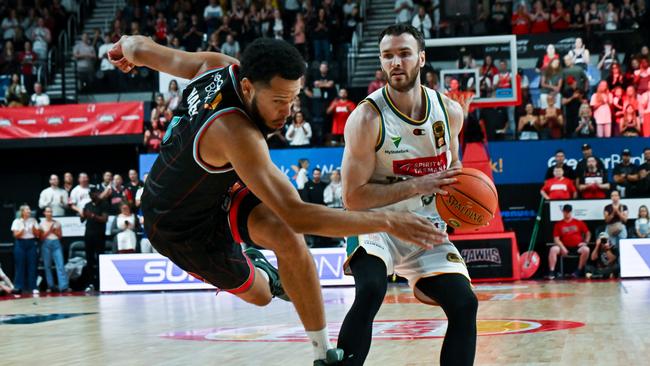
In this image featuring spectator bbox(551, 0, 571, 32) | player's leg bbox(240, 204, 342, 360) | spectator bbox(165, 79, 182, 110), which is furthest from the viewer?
spectator bbox(551, 0, 571, 32)

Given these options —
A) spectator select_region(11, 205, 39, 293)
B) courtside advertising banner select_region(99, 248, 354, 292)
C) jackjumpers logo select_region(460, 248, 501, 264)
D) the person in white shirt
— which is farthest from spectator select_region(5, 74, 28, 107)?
jackjumpers logo select_region(460, 248, 501, 264)

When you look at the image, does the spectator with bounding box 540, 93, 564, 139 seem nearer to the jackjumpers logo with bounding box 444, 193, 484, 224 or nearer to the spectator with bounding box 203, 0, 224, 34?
the spectator with bounding box 203, 0, 224, 34

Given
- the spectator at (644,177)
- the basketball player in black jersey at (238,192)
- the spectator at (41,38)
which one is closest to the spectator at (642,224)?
the spectator at (644,177)

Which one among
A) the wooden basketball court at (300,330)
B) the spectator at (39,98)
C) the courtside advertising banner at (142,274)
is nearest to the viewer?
the wooden basketball court at (300,330)

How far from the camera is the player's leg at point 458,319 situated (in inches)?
172

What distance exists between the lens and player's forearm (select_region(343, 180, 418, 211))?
4.60 metres

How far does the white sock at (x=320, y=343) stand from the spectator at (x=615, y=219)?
11.5 metres

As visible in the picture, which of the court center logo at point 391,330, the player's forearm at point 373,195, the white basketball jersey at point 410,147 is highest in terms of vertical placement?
the white basketball jersey at point 410,147

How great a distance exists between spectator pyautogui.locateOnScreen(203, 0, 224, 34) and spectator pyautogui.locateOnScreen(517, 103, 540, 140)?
306 inches

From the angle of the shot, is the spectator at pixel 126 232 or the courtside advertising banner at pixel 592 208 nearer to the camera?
the courtside advertising banner at pixel 592 208

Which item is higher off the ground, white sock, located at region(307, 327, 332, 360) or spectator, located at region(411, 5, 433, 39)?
spectator, located at region(411, 5, 433, 39)

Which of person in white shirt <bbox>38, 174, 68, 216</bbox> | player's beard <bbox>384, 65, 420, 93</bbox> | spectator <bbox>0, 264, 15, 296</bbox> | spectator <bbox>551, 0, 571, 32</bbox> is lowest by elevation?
spectator <bbox>0, 264, 15, 296</bbox>

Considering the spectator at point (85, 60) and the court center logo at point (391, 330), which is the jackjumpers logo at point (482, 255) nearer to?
the court center logo at point (391, 330)

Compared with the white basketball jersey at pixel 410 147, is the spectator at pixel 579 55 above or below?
above
